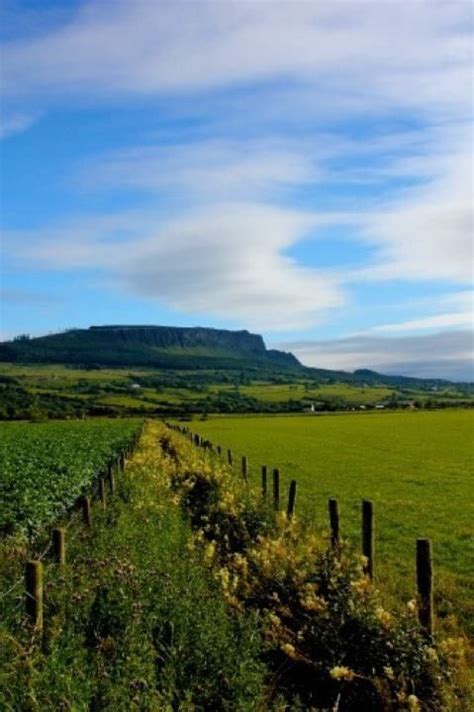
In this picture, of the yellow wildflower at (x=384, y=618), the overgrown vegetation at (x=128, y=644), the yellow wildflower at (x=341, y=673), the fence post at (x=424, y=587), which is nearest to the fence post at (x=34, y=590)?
the overgrown vegetation at (x=128, y=644)

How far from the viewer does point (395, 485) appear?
113 ft

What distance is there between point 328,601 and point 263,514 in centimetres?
562

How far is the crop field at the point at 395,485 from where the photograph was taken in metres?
16.1

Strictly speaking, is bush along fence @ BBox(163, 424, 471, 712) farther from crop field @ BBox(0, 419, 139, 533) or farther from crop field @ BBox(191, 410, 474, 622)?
crop field @ BBox(0, 419, 139, 533)

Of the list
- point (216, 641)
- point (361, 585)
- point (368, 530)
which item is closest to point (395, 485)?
point (368, 530)

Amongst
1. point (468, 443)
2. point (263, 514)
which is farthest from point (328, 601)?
point (468, 443)

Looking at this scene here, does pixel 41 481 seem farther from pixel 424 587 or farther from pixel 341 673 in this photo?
pixel 341 673

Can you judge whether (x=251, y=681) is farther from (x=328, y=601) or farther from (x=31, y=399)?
(x=31, y=399)

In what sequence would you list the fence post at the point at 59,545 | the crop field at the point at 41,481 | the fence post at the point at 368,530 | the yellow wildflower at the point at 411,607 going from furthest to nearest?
1. the crop field at the point at 41,481
2. the fence post at the point at 368,530
3. the fence post at the point at 59,545
4. the yellow wildflower at the point at 411,607

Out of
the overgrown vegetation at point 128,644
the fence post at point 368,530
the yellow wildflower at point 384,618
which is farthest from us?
the fence post at point 368,530

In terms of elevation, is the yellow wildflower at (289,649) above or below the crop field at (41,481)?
above

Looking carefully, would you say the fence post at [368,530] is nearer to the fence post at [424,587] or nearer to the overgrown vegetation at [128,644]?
the fence post at [424,587]

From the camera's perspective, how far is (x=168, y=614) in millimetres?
8281

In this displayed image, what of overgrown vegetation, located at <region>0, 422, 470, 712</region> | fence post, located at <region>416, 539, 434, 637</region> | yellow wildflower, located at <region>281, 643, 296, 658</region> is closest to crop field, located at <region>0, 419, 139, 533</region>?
overgrown vegetation, located at <region>0, 422, 470, 712</region>
